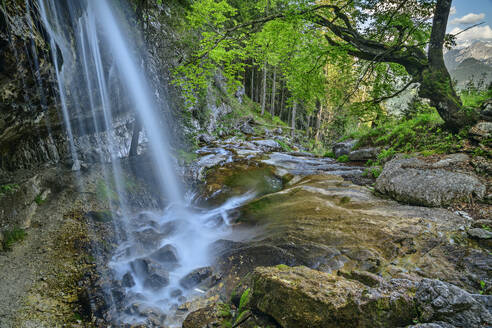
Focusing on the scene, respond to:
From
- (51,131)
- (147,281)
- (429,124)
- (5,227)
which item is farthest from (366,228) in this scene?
(51,131)

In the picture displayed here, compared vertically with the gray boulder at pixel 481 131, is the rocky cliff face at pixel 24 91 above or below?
above

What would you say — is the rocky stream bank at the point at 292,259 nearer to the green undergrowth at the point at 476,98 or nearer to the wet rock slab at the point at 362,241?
the wet rock slab at the point at 362,241

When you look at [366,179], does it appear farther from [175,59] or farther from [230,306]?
[175,59]

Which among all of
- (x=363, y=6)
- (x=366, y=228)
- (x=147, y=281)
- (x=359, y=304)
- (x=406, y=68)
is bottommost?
(x=147, y=281)

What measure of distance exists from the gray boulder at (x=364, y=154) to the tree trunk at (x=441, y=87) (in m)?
3.45

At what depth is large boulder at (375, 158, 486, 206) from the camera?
14.3ft

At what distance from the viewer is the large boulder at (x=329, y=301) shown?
1931 millimetres

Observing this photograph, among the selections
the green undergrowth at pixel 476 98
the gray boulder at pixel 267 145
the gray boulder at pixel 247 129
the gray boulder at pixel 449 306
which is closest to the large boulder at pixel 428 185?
the green undergrowth at pixel 476 98

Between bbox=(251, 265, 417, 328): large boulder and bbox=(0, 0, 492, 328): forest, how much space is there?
15 millimetres

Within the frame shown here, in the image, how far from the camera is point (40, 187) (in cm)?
525

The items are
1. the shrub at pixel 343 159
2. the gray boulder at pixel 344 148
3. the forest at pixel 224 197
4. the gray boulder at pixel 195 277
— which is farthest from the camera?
the gray boulder at pixel 344 148

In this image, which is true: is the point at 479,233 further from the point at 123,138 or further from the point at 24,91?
the point at 123,138

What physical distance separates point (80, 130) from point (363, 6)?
29.3 feet

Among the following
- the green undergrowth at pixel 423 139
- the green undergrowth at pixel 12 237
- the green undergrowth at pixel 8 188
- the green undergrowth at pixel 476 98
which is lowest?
the green undergrowth at pixel 12 237
